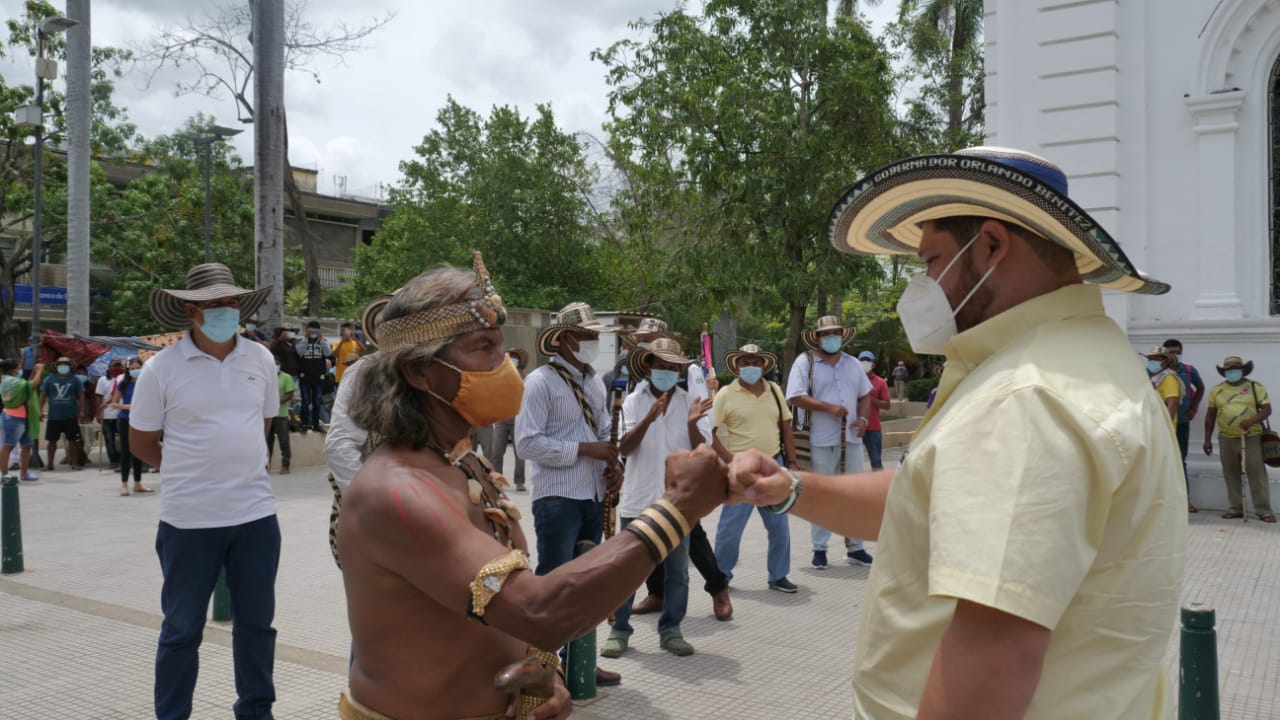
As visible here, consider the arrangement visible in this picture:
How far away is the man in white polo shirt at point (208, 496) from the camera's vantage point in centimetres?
431

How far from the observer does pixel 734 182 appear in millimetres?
18266

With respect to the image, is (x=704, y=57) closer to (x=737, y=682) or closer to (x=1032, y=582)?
(x=737, y=682)

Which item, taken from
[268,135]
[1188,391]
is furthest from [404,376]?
[268,135]

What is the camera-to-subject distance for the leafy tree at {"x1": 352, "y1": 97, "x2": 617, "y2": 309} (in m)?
36.7

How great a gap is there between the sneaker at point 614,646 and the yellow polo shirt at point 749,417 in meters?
2.40

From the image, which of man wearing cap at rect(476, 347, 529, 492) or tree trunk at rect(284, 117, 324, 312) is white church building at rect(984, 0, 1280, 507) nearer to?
man wearing cap at rect(476, 347, 529, 492)

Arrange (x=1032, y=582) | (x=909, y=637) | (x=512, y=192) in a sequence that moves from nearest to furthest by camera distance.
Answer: (x=1032, y=582) < (x=909, y=637) < (x=512, y=192)

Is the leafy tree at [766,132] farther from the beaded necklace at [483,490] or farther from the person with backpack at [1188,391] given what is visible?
the beaded necklace at [483,490]

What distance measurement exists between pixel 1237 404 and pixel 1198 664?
8409 millimetres

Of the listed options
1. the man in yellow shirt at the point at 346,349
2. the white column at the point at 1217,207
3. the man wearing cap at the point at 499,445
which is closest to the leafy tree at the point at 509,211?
the man in yellow shirt at the point at 346,349

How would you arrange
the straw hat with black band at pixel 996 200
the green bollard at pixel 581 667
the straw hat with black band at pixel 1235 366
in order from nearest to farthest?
the straw hat with black band at pixel 996 200 → the green bollard at pixel 581 667 → the straw hat with black band at pixel 1235 366

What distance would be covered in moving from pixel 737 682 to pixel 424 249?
33.4m

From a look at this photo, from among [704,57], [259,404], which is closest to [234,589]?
[259,404]

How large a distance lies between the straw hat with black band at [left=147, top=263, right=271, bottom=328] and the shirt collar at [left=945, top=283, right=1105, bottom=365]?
12.9 feet
